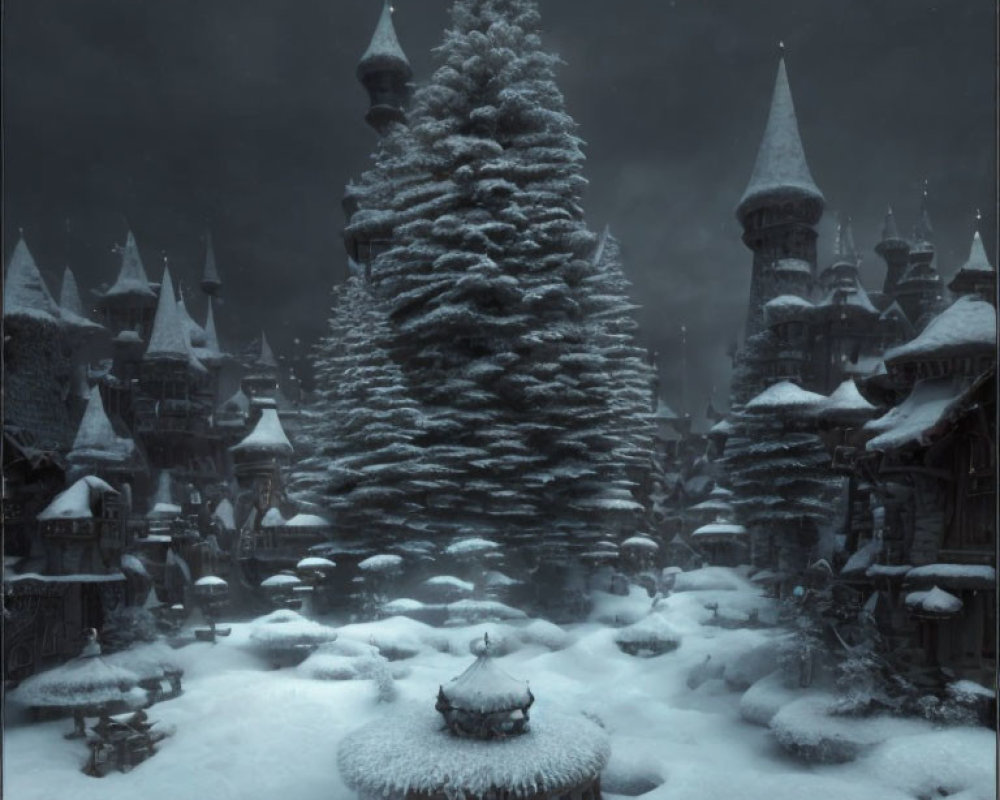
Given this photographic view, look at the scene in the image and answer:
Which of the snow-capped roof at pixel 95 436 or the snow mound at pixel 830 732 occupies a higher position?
the snow-capped roof at pixel 95 436

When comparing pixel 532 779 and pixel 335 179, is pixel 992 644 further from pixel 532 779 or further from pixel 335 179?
pixel 335 179

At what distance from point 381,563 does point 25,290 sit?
235 inches

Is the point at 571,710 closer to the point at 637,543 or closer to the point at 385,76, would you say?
the point at 637,543

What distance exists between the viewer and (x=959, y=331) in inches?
279

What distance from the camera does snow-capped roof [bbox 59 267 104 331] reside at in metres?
8.43

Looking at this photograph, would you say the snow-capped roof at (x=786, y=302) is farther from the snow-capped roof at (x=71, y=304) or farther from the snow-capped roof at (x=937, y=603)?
the snow-capped roof at (x=71, y=304)

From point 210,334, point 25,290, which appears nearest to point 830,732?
point 25,290

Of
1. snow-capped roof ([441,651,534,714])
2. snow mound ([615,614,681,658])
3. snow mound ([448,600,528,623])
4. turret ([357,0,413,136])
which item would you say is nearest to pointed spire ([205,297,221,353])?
turret ([357,0,413,136])

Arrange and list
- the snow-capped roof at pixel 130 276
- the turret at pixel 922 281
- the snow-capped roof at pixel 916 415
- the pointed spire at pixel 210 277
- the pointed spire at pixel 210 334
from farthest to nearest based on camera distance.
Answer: the pointed spire at pixel 210 334
the pointed spire at pixel 210 277
the snow-capped roof at pixel 130 276
the turret at pixel 922 281
the snow-capped roof at pixel 916 415

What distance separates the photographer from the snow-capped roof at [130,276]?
9266 millimetres

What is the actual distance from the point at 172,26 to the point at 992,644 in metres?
10.9

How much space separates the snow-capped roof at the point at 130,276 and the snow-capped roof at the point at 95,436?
1.36 meters

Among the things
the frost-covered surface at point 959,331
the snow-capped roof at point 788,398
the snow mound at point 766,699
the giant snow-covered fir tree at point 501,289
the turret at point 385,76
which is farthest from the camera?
the giant snow-covered fir tree at point 501,289

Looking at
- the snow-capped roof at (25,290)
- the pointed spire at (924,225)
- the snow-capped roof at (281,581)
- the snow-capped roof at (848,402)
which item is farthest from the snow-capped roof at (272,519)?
the pointed spire at (924,225)
